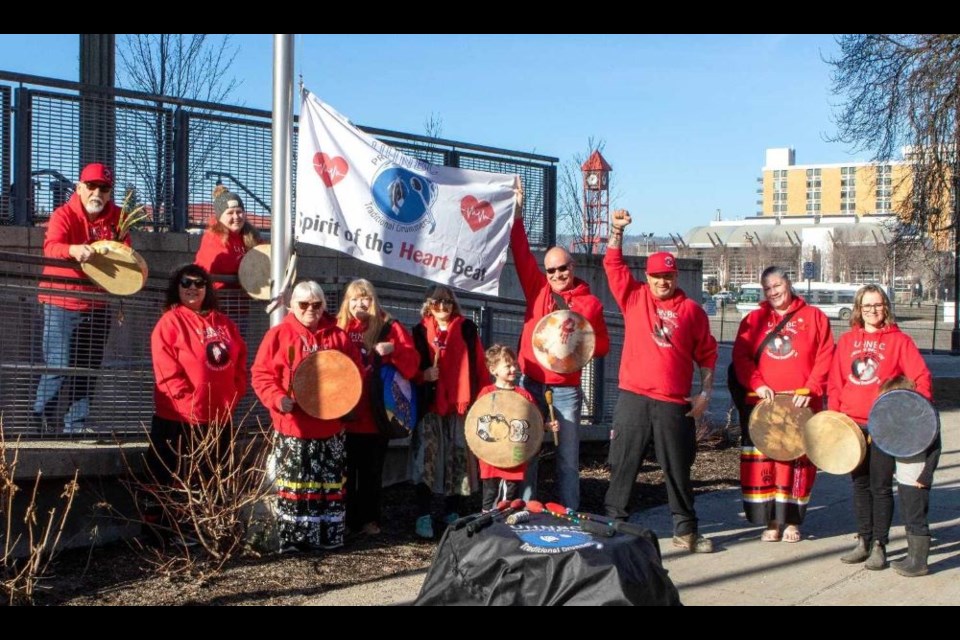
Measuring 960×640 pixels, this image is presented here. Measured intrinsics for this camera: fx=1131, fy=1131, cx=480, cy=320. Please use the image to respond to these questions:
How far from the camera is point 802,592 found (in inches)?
267

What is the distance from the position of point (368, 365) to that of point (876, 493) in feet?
11.3

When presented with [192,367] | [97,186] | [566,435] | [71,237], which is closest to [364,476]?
[566,435]

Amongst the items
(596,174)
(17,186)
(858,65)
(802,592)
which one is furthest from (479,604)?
(596,174)

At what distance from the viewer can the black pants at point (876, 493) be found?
7.36 metres

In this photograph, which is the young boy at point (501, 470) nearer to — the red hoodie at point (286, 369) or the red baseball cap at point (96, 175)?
the red hoodie at point (286, 369)

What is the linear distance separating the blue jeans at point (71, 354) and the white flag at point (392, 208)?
148 centimetres

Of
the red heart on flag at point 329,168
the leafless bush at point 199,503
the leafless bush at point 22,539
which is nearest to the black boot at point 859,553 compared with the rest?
the leafless bush at point 199,503

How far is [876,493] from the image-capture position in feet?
24.3

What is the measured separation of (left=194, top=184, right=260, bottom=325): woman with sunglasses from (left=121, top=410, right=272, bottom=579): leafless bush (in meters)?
1.18

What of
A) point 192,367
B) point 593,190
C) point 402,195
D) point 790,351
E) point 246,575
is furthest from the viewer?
point 593,190

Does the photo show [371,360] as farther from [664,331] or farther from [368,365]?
[664,331]

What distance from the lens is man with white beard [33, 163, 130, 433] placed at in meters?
7.12

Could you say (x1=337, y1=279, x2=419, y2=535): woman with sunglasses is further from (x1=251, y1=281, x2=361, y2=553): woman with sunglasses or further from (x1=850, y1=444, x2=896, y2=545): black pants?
(x1=850, y1=444, x2=896, y2=545): black pants
